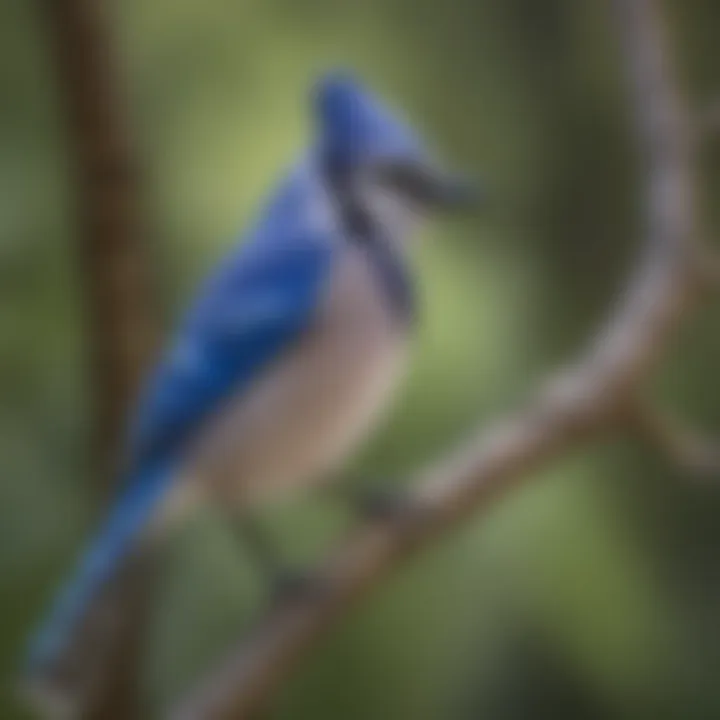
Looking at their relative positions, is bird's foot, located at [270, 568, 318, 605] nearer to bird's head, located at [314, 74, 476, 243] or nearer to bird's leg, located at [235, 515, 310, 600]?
bird's leg, located at [235, 515, 310, 600]

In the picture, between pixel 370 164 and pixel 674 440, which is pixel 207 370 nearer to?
pixel 370 164

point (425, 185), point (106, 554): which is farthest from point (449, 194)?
point (106, 554)

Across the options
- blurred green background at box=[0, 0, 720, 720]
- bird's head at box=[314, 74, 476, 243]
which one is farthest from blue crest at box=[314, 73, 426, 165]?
blurred green background at box=[0, 0, 720, 720]

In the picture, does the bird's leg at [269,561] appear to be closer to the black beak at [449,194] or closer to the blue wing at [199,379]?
the blue wing at [199,379]

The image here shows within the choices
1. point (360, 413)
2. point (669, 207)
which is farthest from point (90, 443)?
point (669, 207)

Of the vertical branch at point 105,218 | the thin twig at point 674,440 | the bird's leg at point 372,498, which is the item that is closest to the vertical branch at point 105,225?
the vertical branch at point 105,218

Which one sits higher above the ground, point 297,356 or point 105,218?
point 105,218
